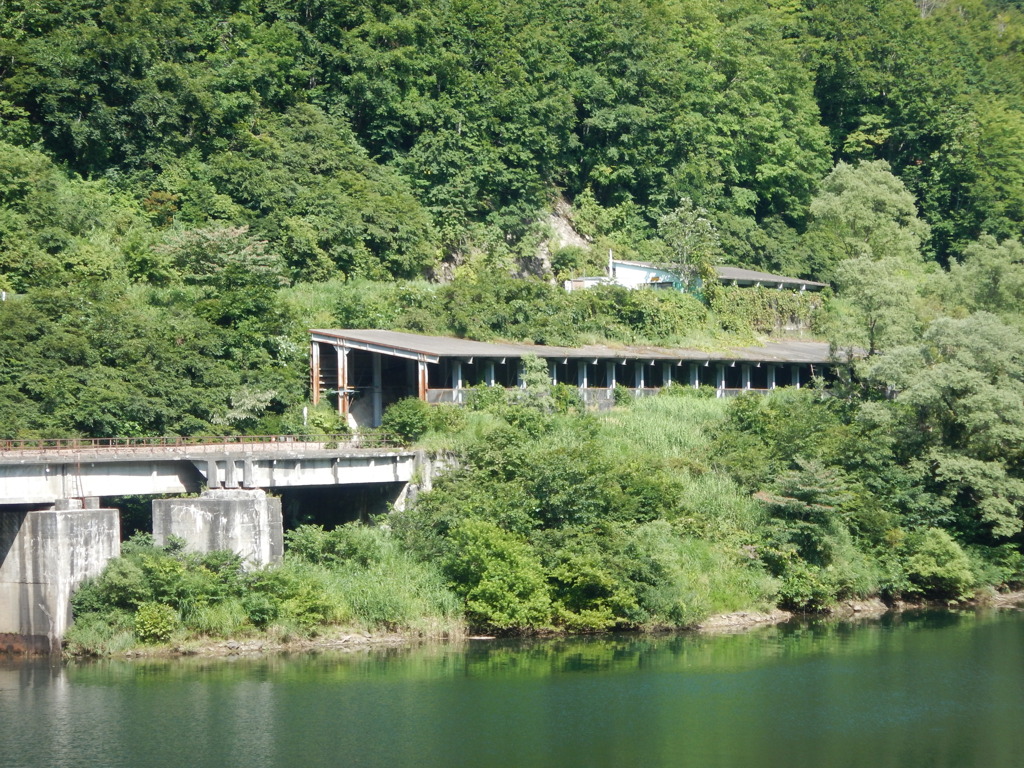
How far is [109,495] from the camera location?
136ft

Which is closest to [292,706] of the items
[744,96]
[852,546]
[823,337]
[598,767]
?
[598,767]

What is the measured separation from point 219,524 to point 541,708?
12.7 metres

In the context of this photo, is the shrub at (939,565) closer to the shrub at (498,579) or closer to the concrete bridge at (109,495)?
the shrub at (498,579)

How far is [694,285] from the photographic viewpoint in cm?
7388

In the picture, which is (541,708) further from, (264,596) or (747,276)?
(747,276)

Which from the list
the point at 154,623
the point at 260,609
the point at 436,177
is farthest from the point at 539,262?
the point at 154,623

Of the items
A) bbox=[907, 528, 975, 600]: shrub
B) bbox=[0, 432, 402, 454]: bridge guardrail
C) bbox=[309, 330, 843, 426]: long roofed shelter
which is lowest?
bbox=[907, 528, 975, 600]: shrub

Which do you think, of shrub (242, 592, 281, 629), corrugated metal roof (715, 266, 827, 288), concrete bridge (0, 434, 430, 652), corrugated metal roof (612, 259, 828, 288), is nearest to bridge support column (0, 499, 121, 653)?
concrete bridge (0, 434, 430, 652)

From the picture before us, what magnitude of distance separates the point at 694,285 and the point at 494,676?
40.4m

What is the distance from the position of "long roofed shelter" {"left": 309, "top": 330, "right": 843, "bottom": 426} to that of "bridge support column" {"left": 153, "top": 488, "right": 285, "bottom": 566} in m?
11.6

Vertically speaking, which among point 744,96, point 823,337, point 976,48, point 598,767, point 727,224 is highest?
point 976,48

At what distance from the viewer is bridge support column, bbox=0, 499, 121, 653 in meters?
38.8

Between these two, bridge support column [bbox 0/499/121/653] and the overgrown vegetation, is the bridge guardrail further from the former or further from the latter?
the overgrown vegetation

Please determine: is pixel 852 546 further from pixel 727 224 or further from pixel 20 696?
pixel 727 224
